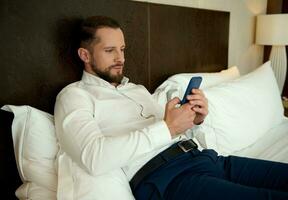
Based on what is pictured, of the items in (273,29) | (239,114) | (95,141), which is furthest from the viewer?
(273,29)

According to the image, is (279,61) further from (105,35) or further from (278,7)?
(105,35)

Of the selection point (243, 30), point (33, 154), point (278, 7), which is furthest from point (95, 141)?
point (278, 7)

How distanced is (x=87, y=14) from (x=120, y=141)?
0.60m

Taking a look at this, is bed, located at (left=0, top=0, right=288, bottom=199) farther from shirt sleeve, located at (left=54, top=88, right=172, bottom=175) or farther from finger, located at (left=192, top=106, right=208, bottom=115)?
finger, located at (left=192, top=106, right=208, bottom=115)

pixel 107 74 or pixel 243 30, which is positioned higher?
pixel 243 30

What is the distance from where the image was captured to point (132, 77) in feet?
4.81

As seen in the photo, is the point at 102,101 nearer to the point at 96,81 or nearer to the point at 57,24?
the point at 96,81

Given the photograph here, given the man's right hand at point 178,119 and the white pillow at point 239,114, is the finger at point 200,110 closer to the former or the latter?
the man's right hand at point 178,119

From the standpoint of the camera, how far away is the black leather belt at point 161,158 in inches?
39.7

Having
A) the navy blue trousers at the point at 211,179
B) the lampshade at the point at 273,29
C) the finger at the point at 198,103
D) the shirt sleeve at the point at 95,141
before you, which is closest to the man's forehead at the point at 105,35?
the shirt sleeve at the point at 95,141

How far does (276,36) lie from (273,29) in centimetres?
6

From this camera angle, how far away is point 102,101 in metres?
1.11

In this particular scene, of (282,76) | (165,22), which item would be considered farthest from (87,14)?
(282,76)

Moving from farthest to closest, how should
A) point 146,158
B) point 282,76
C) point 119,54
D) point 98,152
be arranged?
point 282,76 → point 119,54 → point 146,158 → point 98,152
